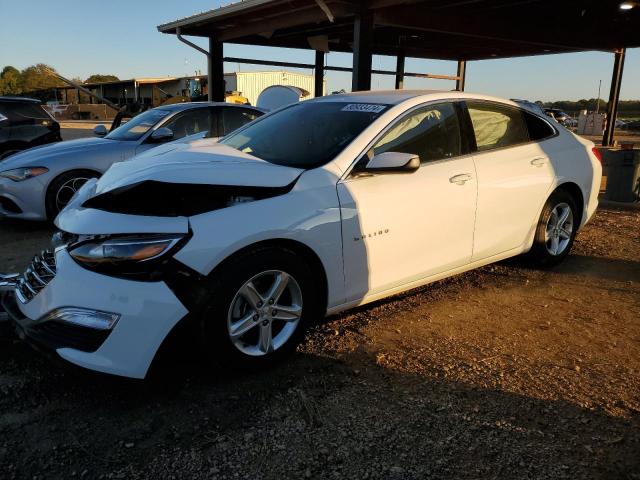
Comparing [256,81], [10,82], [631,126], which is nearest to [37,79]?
[10,82]

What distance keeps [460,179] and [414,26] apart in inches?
318

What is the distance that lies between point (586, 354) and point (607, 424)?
32.2 inches

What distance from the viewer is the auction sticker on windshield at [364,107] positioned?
12.0 ft

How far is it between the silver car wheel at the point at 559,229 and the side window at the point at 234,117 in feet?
14.1

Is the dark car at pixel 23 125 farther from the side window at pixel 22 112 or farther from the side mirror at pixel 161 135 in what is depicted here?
the side mirror at pixel 161 135

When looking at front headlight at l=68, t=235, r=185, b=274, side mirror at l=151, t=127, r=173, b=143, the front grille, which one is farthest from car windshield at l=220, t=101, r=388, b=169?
side mirror at l=151, t=127, r=173, b=143

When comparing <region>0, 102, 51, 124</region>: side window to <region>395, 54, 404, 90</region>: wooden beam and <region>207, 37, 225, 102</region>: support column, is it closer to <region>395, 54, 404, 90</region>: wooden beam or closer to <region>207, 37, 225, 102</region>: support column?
<region>207, 37, 225, 102</region>: support column

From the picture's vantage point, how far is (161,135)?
21.6 ft

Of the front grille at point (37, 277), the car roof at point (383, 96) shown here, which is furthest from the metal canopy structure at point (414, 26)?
the front grille at point (37, 277)

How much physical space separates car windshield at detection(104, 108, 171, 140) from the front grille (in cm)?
401

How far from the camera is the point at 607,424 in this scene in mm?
2590

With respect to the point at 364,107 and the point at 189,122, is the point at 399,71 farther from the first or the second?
the point at 364,107

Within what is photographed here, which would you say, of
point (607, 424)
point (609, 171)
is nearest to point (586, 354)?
point (607, 424)

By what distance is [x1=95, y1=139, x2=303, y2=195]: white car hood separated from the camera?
115 inches
